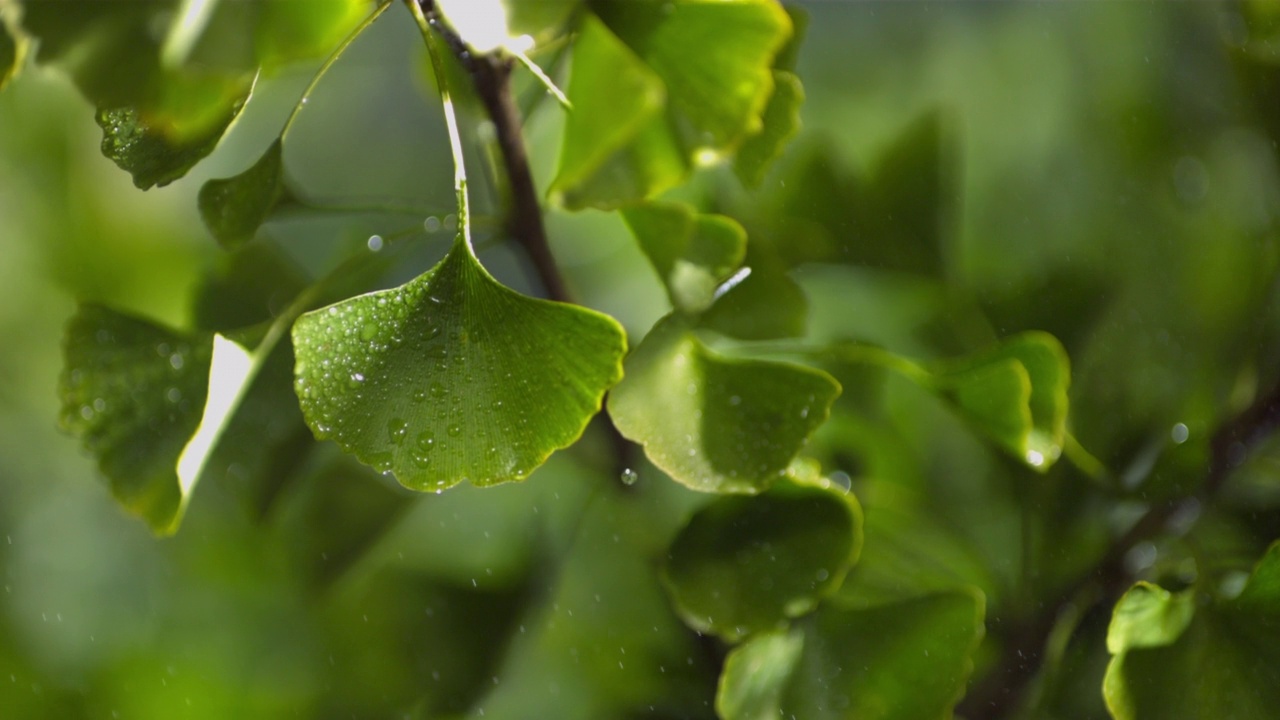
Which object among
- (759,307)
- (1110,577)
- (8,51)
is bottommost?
(1110,577)

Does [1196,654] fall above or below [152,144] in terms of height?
below

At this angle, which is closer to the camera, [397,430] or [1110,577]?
[397,430]

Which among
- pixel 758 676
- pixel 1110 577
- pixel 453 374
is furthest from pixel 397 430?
pixel 1110 577

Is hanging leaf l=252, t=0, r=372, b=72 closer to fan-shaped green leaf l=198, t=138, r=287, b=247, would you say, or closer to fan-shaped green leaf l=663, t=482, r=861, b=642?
fan-shaped green leaf l=198, t=138, r=287, b=247

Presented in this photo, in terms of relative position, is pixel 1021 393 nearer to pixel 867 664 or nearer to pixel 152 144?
pixel 867 664

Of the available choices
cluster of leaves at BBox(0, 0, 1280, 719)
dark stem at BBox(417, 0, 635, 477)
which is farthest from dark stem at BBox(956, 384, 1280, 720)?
dark stem at BBox(417, 0, 635, 477)

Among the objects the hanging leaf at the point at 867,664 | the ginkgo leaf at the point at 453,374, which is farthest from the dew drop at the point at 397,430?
the hanging leaf at the point at 867,664

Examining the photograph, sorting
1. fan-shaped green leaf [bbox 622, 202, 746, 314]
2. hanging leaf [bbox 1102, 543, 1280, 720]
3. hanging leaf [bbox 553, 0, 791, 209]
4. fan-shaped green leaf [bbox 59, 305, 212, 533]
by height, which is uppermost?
hanging leaf [bbox 553, 0, 791, 209]

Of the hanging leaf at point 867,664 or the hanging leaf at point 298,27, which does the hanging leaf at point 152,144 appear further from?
the hanging leaf at point 867,664
